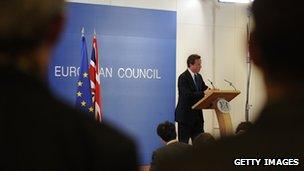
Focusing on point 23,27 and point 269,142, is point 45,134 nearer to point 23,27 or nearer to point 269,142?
point 23,27

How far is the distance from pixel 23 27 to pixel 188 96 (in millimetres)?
6887

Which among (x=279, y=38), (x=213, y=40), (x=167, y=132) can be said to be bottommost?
(x=167, y=132)

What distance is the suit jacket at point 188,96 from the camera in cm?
762

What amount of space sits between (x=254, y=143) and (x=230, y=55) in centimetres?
949

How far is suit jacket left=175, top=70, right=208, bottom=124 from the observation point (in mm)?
7621

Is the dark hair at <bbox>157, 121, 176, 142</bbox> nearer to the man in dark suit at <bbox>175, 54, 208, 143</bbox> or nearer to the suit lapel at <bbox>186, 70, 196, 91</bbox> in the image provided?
the man in dark suit at <bbox>175, 54, 208, 143</bbox>

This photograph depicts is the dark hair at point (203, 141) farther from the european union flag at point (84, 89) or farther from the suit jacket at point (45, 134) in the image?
the european union flag at point (84, 89)

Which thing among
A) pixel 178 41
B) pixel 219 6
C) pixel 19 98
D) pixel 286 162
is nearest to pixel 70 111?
pixel 19 98

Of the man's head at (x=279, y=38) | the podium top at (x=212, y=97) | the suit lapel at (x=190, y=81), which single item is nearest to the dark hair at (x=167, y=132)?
the podium top at (x=212, y=97)

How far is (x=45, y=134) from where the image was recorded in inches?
29.4

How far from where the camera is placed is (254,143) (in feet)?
2.55

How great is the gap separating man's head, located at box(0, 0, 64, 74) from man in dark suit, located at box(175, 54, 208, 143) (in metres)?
6.82

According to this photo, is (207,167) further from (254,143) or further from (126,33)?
(126,33)

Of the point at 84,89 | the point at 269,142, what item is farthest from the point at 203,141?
the point at 84,89
